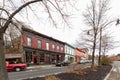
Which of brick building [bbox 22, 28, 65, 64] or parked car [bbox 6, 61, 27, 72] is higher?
brick building [bbox 22, 28, 65, 64]

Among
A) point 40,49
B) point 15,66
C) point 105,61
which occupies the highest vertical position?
point 40,49

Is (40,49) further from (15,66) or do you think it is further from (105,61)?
(15,66)

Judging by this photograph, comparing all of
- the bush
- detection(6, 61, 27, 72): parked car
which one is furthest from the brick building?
the bush

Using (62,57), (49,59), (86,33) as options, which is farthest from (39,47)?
(86,33)

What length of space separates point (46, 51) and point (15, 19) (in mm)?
54004

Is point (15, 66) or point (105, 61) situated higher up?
point (105, 61)

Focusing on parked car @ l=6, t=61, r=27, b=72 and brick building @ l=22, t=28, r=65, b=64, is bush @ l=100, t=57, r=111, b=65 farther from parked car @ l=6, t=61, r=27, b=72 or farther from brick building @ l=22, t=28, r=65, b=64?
parked car @ l=6, t=61, r=27, b=72

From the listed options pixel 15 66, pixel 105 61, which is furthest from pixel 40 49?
pixel 15 66

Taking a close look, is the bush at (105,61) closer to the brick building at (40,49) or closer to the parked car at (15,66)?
the brick building at (40,49)

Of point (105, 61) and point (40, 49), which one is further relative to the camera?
point (40, 49)

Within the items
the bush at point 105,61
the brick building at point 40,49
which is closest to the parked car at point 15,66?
the brick building at point 40,49

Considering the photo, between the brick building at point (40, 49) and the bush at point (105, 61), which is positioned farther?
the brick building at point (40, 49)

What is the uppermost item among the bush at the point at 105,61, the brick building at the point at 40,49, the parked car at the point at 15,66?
the brick building at the point at 40,49

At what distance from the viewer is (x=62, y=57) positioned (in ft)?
276
